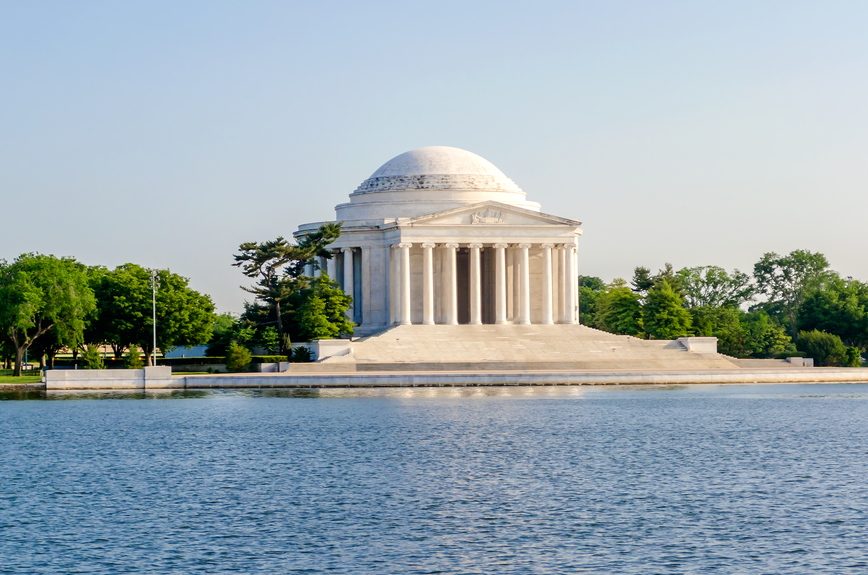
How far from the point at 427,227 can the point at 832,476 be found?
70.8m

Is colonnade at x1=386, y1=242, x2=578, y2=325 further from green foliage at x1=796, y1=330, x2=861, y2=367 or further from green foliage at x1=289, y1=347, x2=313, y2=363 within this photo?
Answer: green foliage at x1=796, y1=330, x2=861, y2=367

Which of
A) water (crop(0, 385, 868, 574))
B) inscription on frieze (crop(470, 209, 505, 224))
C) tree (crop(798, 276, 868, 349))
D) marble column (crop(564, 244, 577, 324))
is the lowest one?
water (crop(0, 385, 868, 574))

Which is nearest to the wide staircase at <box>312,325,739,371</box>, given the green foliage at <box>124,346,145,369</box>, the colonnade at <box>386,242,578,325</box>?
the colonnade at <box>386,242,578,325</box>

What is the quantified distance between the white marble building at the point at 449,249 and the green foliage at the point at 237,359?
21.1 m

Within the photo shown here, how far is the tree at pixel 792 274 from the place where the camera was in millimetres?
159375

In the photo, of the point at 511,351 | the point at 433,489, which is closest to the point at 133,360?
the point at 511,351

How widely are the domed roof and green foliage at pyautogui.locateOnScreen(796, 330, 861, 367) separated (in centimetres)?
3183

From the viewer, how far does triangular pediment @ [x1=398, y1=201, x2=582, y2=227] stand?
4338 inches

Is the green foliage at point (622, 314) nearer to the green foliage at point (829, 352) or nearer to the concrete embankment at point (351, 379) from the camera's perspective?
the green foliage at point (829, 352)

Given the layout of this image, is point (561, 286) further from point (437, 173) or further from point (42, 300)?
point (42, 300)

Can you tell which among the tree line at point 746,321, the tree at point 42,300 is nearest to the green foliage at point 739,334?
the tree line at point 746,321

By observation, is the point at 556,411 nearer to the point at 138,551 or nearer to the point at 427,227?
the point at 138,551

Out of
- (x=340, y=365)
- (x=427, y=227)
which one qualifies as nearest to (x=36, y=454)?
(x=340, y=365)

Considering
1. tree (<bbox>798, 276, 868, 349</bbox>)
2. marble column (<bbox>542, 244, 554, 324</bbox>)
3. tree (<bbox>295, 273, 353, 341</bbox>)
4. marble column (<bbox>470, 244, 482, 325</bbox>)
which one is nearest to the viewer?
tree (<bbox>295, 273, 353, 341</bbox>)
